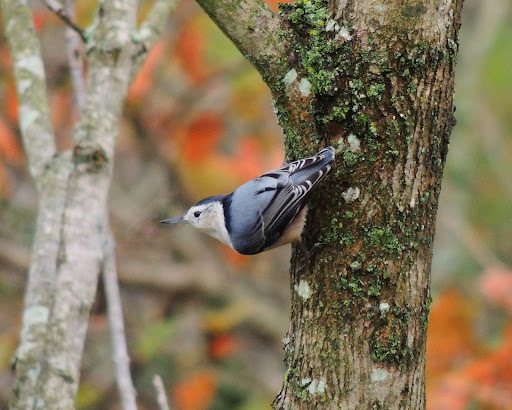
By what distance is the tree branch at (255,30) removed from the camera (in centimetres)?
166

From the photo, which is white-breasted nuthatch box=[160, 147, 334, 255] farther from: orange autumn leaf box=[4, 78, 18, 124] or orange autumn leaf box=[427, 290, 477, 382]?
orange autumn leaf box=[4, 78, 18, 124]

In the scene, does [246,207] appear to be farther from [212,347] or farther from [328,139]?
[212,347]

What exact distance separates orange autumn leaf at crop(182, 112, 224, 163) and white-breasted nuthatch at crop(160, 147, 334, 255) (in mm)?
3111

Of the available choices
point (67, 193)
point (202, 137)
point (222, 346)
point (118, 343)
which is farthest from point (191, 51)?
point (118, 343)

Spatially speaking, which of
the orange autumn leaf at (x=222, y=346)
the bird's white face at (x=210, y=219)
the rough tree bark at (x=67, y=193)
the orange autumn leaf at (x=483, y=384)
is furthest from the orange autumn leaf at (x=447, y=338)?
the rough tree bark at (x=67, y=193)

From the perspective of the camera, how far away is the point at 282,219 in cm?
231

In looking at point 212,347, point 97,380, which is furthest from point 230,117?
point 97,380

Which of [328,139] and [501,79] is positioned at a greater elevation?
[501,79]

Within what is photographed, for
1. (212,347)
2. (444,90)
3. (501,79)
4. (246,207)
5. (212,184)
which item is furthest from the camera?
(501,79)

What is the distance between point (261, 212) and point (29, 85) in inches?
42.3

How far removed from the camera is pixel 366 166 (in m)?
1.69

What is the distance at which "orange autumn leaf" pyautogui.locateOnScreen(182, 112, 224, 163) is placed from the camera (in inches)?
234

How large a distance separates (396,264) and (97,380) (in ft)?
16.7

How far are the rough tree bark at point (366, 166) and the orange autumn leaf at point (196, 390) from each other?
4.71 meters
